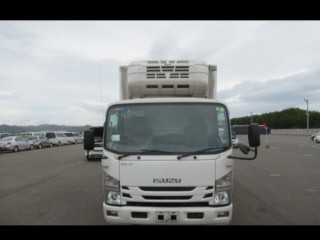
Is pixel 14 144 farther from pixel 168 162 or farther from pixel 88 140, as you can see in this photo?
pixel 168 162

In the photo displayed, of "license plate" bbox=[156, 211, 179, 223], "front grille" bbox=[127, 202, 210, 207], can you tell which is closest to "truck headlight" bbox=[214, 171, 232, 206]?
"front grille" bbox=[127, 202, 210, 207]

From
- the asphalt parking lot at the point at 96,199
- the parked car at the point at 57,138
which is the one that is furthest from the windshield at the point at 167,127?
the parked car at the point at 57,138

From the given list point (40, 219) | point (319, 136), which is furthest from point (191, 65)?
point (319, 136)

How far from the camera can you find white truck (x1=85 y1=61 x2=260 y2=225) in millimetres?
4582

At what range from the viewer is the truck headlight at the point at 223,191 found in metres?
4.67

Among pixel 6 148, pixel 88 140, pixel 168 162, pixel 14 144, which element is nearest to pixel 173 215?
pixel 168 162

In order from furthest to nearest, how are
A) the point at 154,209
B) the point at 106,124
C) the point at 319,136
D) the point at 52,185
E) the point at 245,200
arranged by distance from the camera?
1. the point at 319,136
2. the point at 52,185
3. the point at 245,200
4. the point at 106,124
5. the point at 154,209

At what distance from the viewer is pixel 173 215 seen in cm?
451

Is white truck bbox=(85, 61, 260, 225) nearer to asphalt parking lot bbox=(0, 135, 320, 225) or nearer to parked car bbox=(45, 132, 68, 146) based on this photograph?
asphalt parking lot bbox=(0, 135, 320, 225)

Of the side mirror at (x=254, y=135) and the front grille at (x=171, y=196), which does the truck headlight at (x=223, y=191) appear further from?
the side mirror at (x=254, y=135)

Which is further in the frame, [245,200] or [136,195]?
[245,200]

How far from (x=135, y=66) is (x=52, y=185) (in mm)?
5864
